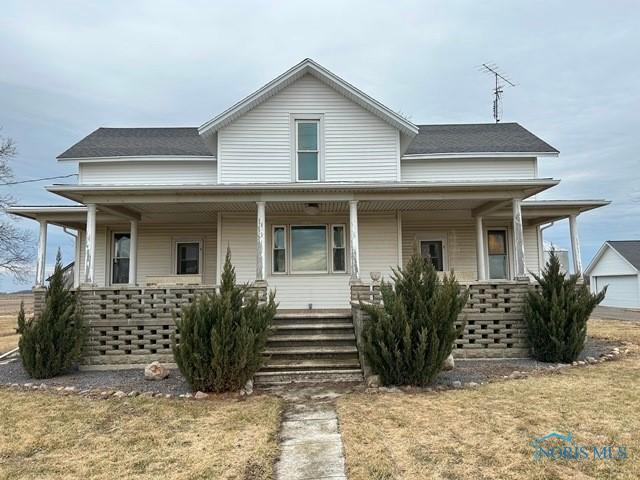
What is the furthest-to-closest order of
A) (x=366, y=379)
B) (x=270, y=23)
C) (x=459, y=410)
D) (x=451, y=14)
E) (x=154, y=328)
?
(x=270, y=23) < (x=451, y=14) < (x=154, y=328) < (x=366, y=379) < (x=459, y=410)

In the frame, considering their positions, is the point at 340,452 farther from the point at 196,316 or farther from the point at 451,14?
the point at 451,14

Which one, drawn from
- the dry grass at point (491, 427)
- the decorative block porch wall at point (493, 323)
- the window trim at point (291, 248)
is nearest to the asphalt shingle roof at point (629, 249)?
the decorative block porch wall at point (493, 323)

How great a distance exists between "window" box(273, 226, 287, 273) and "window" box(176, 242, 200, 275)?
2.57m

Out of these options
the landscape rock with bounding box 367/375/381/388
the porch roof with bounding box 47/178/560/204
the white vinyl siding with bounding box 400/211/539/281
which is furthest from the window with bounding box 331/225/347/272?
the landscape rock with bounding box 367/375/381/388

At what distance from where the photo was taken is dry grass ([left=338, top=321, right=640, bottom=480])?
10.9 ft

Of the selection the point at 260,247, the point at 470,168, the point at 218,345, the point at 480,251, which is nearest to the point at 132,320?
the point at 260,247

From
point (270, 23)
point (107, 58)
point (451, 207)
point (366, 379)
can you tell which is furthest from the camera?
point (107, 58)

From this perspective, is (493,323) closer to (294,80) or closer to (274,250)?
(274,250)

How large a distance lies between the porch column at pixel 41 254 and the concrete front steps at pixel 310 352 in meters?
7.29

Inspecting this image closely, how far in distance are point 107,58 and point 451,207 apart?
1319 centimetres

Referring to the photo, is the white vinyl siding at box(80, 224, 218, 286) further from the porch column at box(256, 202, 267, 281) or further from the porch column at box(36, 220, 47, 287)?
the porch column at box(256, 202, 267, 281)

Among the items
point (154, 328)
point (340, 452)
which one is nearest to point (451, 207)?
point (154, 328)

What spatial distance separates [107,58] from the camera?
15.3 meters

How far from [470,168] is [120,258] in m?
10.6
